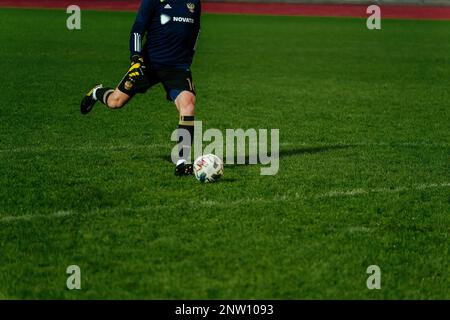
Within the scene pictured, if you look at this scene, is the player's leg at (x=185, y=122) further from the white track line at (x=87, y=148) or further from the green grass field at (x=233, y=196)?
the white track line at (x=87, y=148)

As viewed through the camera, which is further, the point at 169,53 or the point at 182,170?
the point at 169,53

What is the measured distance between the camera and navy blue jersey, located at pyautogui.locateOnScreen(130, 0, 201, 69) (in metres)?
8.44

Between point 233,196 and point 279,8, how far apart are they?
33714mm

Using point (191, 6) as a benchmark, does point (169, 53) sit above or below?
below

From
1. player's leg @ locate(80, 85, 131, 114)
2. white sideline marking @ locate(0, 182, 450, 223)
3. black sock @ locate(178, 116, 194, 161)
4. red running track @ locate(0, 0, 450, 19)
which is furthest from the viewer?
red running track @ locate(0, 0, 450, 19)

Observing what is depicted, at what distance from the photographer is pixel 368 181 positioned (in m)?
7.95

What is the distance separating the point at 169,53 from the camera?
8617 mm

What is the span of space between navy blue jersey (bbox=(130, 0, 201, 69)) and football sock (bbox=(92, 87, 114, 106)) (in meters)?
0.84
